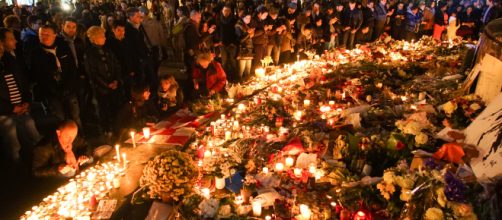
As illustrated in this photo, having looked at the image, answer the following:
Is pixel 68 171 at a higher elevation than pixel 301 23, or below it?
below

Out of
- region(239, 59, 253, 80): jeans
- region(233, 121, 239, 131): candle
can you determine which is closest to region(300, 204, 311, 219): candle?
region(233, 121, 239, 131): candle

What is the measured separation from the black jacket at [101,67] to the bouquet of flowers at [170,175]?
9.66 feet

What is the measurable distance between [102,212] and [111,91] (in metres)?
2.95

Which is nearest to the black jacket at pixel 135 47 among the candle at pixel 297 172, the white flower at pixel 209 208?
the candle at pixel 297 172

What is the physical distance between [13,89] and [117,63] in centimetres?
166

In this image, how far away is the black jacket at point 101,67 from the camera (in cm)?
599

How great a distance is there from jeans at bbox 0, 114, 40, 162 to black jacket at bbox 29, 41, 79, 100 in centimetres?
54

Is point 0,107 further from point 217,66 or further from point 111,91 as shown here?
point 217,66

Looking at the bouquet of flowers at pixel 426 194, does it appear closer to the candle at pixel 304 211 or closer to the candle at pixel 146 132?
the candle at pixel 304 211

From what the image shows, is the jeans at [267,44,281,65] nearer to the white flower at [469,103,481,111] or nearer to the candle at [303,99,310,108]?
the candle at [303,99,310,108]

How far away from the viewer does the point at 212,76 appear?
7.01 meters

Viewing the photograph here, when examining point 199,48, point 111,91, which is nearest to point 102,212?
point 111,91

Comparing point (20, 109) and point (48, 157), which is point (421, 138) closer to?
point (48, 157)

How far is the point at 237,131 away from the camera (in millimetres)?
5457
